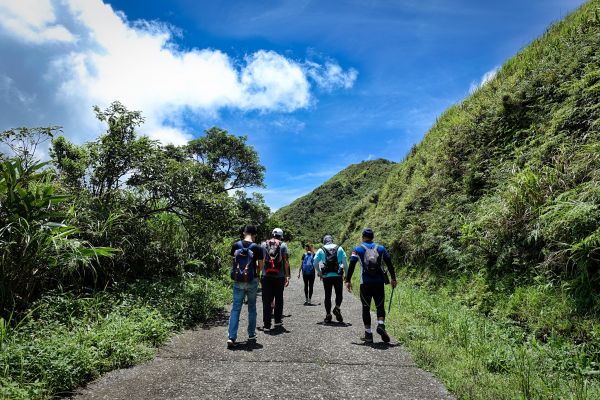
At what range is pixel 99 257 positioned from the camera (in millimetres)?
7617

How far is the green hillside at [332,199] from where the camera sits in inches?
2239

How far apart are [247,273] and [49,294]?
3.32 metres

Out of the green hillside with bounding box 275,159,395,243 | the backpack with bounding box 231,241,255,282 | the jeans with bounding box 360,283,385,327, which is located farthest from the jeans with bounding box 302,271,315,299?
the green hillside with bounding box 275,159,395,243

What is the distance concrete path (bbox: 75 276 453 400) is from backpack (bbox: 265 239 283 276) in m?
1.26

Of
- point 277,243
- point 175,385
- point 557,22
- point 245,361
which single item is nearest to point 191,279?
point 277,243

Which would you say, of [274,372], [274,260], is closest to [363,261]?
[274,260]

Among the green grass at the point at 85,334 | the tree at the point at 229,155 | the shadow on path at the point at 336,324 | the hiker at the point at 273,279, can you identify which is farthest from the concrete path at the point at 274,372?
the tree at the point at 229,155

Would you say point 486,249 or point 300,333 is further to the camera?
point 486,249

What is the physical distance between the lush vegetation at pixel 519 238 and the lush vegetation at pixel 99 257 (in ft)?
14.9

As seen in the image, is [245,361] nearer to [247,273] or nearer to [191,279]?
[247,273]

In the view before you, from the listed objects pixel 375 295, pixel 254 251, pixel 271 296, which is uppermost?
pixel 254 251

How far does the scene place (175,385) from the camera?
4449 mm

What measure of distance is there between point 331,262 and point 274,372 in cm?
405

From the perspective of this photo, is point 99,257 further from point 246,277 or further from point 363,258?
point 363,258
